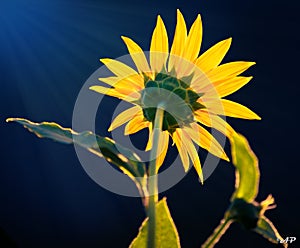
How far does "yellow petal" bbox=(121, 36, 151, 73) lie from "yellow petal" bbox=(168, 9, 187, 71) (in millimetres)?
27

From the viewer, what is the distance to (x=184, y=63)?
1.71 ft

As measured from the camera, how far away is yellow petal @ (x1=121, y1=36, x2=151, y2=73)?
1.70 ft

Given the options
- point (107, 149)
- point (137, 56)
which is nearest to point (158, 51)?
point (137, 56)

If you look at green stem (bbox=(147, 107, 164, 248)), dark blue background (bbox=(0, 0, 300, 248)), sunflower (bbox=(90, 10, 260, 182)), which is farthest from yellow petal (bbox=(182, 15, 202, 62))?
dark blue background (bbox=(0, 0, 300, 248))

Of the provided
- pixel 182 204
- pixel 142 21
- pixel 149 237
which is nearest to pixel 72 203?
pixel 182 204

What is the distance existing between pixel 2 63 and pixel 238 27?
1.83 meters

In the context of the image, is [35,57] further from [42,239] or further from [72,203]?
[42,239]

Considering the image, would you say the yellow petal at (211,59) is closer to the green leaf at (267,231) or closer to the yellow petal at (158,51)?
the yellow petal at (158,51)

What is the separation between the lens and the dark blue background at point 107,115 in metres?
3.35

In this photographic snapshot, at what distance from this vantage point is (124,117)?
56 cm

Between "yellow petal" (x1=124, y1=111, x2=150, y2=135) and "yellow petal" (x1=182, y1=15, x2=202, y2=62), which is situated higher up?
"yellow petal" (x1=182, y1=15, x2=202, y2=62)

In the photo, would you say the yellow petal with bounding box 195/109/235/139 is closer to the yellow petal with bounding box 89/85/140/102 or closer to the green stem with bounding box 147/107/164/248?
the yellow petal with bounding box 89/85/140/102

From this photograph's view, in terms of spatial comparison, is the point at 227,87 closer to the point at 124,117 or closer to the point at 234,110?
the point at 234,110

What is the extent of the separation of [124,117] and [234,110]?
0.44 feet
